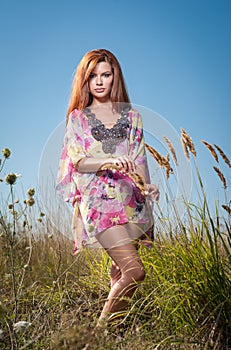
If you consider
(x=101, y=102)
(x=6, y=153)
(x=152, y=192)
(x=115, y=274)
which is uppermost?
(x=101, y=102)

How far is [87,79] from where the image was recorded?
10.4 feet

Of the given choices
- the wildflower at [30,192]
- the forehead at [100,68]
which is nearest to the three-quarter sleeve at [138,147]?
the forehead at [100,68]

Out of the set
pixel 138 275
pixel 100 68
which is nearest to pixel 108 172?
pixel 138 275

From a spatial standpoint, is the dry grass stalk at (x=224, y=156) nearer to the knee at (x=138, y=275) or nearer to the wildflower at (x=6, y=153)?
the knee at (x=138, y=275)

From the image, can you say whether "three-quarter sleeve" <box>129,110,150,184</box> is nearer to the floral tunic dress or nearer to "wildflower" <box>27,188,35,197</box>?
the floral tunic dress

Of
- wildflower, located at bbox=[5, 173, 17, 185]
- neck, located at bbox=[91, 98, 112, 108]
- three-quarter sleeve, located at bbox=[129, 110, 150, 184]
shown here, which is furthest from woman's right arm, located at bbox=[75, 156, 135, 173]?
wildflower, located at bbox=[5, 173, 17, 185]

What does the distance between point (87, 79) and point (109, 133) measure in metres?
0.41

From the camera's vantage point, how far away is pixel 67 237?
206 inches

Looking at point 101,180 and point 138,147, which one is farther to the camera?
point 138,147

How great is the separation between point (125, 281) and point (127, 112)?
1.06 m

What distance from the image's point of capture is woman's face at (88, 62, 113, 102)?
3.16 m

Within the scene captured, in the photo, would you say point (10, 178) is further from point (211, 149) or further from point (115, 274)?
point (211, 149)

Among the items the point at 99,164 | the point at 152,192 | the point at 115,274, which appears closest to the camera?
the point at 99,164

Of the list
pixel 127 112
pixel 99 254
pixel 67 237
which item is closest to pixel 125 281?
pixel 127 112
